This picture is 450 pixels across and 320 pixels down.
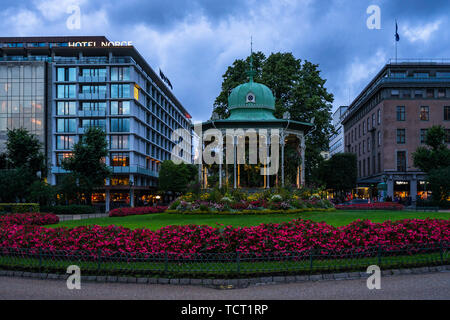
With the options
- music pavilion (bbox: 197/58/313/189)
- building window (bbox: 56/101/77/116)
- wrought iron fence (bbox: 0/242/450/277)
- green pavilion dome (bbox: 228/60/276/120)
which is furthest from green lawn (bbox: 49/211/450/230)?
building window (bbox: 56/101/77/116)

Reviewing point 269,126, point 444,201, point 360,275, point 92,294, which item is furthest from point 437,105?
point 92,294

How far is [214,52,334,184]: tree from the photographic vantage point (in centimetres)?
4516

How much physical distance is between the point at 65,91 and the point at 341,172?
1958 inches

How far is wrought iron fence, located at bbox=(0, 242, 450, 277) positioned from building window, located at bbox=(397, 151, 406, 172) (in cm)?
6050

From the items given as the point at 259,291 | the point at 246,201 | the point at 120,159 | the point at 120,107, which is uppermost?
the point at 120,107

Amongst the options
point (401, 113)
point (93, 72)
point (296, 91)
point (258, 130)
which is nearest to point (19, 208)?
point (258, 130)

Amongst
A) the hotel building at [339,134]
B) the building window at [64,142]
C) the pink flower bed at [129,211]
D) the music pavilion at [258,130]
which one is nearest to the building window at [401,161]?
the music pavilion at [258,130]

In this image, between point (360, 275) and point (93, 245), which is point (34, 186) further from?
point (360, 275)

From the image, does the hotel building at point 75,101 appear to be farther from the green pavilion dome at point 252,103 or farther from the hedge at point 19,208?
the green pavilion dome at point 252,103

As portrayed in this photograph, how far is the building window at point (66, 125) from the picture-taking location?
74062 millimetres

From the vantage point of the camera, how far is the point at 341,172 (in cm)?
7606

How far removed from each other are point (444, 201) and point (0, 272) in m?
46.3

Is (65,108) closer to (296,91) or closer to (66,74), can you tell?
(66,74)
